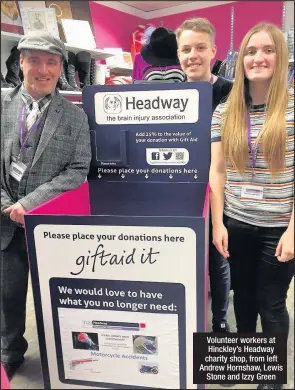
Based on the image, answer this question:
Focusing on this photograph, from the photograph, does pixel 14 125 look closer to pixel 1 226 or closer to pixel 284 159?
pixel 1 226

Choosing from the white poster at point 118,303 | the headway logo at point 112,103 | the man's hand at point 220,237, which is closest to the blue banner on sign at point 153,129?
the headway logo at point 112,103

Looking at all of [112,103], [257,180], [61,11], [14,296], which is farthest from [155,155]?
[14,296]

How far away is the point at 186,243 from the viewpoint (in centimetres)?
63

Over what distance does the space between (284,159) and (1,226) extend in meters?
0.65

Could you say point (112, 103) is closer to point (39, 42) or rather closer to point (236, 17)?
point (39, 42)

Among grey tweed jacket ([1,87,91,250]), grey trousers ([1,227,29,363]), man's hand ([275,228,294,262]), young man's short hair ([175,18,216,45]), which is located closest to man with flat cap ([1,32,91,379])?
grey tweed jacket ([1,87,91,250])

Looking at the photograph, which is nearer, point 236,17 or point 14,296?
point 236,17

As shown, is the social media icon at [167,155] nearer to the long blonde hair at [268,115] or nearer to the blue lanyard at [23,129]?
the long blonde hair at [268,115]

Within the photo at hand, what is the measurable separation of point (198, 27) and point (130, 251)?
45 cm

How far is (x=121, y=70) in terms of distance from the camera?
31.9 inches

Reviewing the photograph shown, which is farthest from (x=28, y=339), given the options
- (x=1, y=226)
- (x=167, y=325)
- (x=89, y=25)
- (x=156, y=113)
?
(x=89, y=25)

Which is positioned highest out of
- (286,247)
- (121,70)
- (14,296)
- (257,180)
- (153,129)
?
(121,70)

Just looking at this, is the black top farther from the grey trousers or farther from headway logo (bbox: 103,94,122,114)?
the grey trousers

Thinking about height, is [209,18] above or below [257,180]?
above
